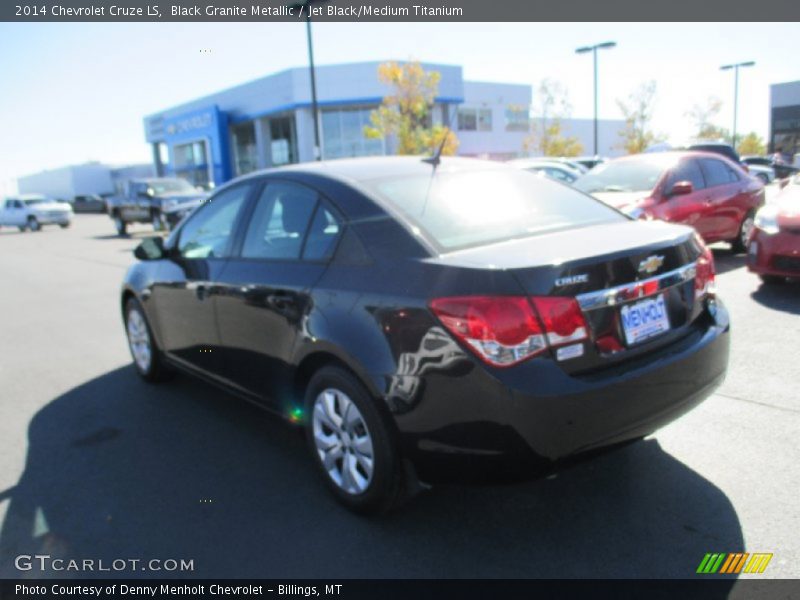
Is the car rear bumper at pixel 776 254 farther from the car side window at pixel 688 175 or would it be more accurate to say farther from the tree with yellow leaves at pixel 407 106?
the tree with yellow leaves at pixel 407 106

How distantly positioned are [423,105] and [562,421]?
33.3 m

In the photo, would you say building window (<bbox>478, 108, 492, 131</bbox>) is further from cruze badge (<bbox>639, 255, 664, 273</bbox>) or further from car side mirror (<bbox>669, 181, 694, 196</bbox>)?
cruze badge (<bbox>639, 255, 664, 273</bbox>)

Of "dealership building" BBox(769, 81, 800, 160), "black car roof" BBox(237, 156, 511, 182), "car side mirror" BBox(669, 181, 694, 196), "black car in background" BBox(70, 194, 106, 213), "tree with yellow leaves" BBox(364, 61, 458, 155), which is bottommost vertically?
"black car in background" BBox(70, 194, 106, 213)

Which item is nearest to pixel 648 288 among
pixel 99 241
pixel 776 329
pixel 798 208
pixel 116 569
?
pixel 116 569

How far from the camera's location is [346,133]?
41.8 meters

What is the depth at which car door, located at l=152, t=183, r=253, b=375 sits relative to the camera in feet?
13.4

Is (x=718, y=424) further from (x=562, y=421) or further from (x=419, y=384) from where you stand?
(x=419, y=384)

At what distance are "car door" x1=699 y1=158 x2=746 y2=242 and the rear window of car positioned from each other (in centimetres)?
588

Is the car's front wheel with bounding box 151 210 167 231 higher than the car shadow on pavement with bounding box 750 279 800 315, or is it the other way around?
the car's front wheel with bounding box 151 210 167 231

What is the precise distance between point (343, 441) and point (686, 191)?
620cm

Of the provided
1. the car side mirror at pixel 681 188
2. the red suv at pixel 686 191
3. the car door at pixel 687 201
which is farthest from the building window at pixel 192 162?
the car side mirror at pixel 681 188

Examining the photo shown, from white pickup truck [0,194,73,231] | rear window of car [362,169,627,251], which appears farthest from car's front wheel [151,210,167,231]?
rear window of car [362,169,627,251]

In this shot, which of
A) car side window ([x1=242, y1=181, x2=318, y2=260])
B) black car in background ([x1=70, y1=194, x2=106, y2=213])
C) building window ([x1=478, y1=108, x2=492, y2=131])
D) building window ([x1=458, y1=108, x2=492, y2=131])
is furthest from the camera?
building window ([x1=478, y1=108, x2=492, y2=131])

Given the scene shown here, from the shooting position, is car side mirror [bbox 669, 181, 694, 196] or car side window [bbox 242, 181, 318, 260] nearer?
car side window [bbox 242, 181, 318, 260]
